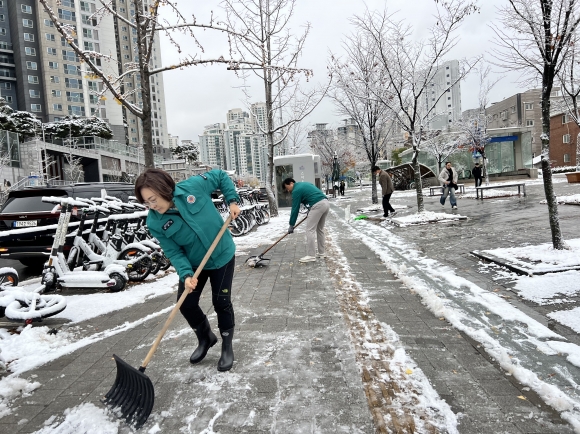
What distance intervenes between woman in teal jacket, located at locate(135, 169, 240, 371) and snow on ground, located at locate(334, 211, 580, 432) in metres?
2.23

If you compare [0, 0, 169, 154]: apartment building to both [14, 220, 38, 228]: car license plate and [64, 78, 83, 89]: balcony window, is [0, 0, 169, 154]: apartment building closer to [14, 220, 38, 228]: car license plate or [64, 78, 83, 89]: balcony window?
[64, 78, 83, 89]: balcony window

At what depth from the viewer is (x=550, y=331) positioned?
355cm

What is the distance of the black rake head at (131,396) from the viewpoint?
98.4 inches

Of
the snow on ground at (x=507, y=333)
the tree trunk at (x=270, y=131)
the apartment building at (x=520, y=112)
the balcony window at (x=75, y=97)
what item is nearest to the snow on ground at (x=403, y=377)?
the snow on ground at (x=507, y=333)

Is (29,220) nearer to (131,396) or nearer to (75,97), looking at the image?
(131,396)

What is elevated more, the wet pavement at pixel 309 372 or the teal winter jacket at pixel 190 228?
the teal winter jacket at pixel 190 228

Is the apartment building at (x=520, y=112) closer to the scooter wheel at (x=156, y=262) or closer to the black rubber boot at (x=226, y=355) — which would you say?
the scooter wheel at (x=156, y=262)

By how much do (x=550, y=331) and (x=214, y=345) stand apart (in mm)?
3094

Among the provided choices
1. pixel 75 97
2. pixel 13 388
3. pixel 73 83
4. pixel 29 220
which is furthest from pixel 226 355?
pixel 73 83

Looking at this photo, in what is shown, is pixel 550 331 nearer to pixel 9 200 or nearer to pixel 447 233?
pixel 447 233

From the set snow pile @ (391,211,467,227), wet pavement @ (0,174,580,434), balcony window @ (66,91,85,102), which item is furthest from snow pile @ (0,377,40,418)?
balcony window @ (66,91,85,102)

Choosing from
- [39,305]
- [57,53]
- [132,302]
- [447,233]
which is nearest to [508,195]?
[447,233]

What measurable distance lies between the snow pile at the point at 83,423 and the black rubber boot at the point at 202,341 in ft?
2.63

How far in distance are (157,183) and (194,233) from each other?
471 mm
